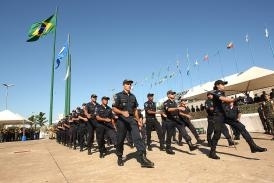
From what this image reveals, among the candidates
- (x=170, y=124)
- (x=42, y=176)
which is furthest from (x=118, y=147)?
(x=170, y=124)

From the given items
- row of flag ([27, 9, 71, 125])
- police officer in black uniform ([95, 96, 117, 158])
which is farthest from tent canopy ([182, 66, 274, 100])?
row of flag ([27, 9, 71, 125])

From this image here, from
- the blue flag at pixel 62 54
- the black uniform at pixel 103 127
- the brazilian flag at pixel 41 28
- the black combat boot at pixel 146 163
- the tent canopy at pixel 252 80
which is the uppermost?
the brazilian flag at pixel 41 28

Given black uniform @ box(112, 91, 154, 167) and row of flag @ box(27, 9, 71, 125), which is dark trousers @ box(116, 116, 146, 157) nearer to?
black uniform @ box(112, 91, 154, 167)

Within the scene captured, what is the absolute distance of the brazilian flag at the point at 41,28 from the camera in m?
30.0

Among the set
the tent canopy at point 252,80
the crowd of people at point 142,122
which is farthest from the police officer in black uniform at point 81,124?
the tent canopy at point 252,80

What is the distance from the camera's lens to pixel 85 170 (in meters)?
6.16

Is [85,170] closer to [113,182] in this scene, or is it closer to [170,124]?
[113,182]

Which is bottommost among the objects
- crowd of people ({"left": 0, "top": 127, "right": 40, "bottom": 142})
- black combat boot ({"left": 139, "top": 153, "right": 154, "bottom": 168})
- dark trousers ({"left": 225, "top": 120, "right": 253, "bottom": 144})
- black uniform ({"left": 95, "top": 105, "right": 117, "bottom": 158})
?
black combat boot ({"left": 139, "top": 153, "right": 154, "bottom": 168})

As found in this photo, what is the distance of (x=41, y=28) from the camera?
31.3m

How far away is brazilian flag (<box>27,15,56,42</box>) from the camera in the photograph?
2997 cm

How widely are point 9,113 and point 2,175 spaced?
2590 centimetres

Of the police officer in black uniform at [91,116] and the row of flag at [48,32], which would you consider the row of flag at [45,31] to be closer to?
the row of flag at [48,32]

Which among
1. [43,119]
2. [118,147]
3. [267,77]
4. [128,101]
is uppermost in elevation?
[43,119]

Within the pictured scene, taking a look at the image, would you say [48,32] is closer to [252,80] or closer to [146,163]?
[252,80]
